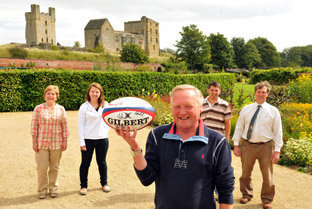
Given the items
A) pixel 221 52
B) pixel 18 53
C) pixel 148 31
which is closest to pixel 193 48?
pixel 221 52

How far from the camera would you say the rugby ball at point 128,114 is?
8.54 feet

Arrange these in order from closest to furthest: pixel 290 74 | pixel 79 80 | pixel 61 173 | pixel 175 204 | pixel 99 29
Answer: pixel 175 204, pixel 61 173, pixel 79 80, pixel 290 74, pixel 99 29

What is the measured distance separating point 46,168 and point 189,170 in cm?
397

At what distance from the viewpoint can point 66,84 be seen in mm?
16203

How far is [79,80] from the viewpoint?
54.2ft

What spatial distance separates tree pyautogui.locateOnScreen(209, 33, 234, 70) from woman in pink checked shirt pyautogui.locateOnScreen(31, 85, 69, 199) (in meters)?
64.3

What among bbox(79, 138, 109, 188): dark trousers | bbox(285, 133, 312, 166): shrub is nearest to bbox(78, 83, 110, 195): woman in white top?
bbox(79, 138, 109, 188): dark trousers

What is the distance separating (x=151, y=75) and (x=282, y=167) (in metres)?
13.4

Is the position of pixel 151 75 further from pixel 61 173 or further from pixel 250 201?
pixel 250 201

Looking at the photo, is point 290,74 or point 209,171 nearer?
point 209,171

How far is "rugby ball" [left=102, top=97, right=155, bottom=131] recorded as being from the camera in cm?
260

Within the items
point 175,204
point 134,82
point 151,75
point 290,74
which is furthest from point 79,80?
point 290,74

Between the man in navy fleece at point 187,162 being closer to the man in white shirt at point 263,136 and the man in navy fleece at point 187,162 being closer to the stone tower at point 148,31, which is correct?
the man in white shirt at point 263,136

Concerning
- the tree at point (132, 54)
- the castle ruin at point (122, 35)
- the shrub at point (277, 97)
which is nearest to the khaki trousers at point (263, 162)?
the shrub at point (277, 97)
